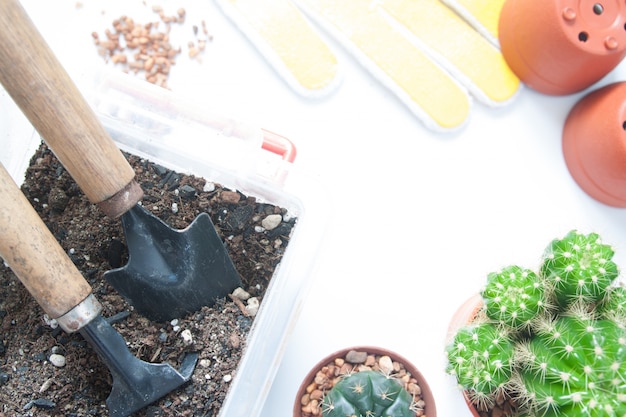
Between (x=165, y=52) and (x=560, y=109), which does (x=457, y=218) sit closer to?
(x=560, y=109)

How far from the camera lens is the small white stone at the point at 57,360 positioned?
863 millimetres

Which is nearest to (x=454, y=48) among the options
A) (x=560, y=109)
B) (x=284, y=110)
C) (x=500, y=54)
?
(x=500, y=54)

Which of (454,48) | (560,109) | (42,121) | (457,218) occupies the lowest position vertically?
(457,218)

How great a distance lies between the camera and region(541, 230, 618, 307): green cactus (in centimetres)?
74

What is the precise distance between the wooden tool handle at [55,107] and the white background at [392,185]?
349mm

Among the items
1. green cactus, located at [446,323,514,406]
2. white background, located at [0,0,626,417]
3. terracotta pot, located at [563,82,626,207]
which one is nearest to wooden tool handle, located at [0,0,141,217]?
white background, located at [0,0,626,417]

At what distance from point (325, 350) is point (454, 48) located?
1.90 ft

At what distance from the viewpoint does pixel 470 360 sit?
75 cm

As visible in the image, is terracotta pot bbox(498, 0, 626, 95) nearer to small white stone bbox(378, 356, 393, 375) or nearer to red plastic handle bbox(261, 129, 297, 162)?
red plastic handle bbox(261, 129, 297, 162)

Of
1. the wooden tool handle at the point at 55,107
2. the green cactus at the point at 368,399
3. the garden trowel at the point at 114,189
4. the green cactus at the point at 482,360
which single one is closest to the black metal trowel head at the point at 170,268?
the garden trowel at the point at 114,189

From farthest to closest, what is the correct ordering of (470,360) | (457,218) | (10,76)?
(457,218) → (470,360) → (10,76)

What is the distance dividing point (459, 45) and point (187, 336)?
2.25 feet

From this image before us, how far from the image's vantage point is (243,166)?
2.89 feet

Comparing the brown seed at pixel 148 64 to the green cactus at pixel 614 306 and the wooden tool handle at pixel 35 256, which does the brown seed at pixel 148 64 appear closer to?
the wooden tool handle at pixel 35 256
